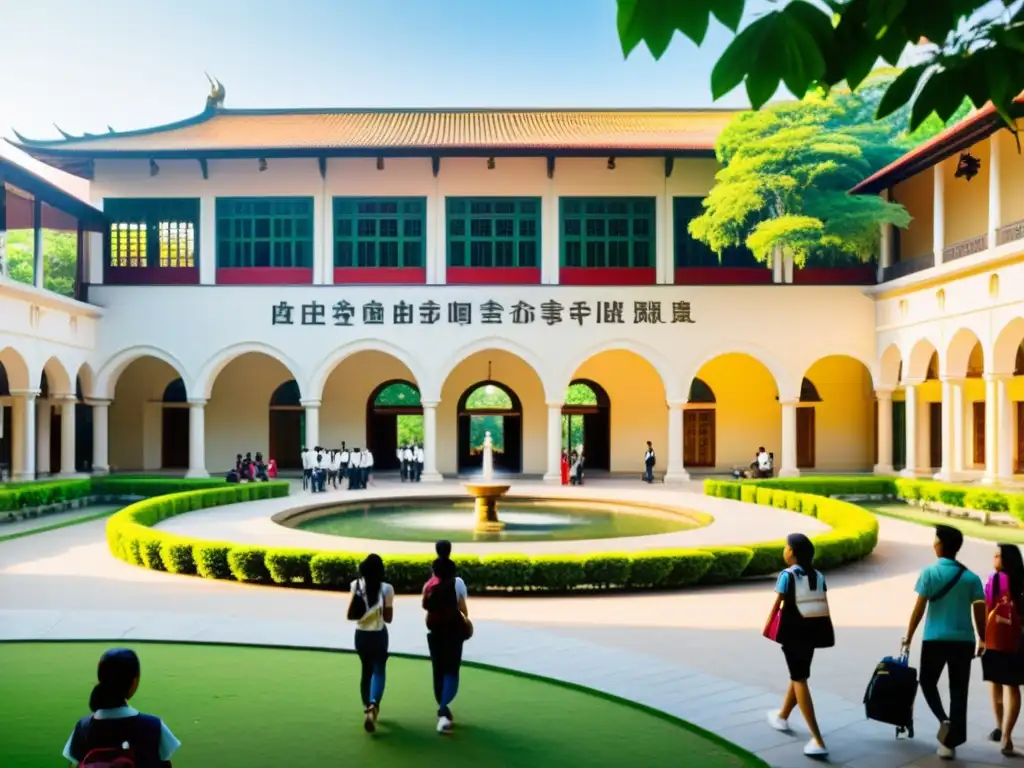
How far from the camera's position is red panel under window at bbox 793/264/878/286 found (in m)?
27.6

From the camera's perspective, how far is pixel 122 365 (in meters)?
27.1

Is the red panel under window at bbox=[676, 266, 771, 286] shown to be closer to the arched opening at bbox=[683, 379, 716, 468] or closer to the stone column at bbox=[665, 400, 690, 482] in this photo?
the stone column at bbox=[665, 400, 690, 482]

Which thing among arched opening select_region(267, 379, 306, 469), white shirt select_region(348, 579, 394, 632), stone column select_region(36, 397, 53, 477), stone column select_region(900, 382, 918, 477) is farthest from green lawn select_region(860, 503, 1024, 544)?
stone column select_region(36, 397, 53, 477)

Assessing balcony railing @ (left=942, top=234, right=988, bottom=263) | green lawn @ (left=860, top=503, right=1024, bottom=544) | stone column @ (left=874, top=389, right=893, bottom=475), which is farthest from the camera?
stone column @ (left=874, top=389, right=893, bottom=475)

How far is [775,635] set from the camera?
570cm

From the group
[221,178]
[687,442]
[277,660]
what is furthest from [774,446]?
[277,660]

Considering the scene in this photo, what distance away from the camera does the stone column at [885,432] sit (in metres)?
27.1

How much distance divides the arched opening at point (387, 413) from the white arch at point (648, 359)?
5.95m

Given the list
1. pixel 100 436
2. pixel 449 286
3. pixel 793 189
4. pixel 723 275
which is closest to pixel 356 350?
pixel 449 286

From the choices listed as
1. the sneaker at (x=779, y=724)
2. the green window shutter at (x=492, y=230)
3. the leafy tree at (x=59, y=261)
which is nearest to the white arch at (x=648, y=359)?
the green window shutter at (x=492, y=230)

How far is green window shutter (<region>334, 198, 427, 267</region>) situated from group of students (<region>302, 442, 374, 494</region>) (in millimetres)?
6165

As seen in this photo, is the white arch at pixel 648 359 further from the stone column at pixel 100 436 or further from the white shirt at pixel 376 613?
the white shirt at pixel 376 613

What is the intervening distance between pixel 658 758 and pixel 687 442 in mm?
25387

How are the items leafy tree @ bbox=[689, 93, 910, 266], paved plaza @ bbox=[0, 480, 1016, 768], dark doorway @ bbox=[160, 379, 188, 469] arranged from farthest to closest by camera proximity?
dark doorway @ bbox=[160, 379, 188, 469] < leafy tree @ bbox=[689, 93, 910, 266] < paved plaza @ bbox=[0, 480, 1016, 768]
